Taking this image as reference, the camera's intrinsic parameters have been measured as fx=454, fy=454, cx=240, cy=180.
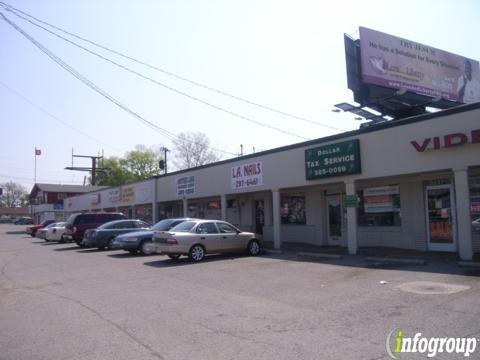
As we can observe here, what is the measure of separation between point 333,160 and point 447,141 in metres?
4.48

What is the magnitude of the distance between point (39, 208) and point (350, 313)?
70.5 m

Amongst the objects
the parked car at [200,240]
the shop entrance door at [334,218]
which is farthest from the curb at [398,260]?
the shop entrance door at [334,218]

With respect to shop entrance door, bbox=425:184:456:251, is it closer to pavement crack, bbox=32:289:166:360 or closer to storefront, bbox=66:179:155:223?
pavement crack, bbox=32:289:166:360

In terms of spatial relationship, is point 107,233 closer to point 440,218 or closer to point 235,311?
point 440,218

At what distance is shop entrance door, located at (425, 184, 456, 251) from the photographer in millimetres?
15070

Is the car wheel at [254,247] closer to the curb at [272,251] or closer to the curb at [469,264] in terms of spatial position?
the curb at [272,251]

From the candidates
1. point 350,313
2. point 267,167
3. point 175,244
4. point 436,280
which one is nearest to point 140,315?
point 350,313

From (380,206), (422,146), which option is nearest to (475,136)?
(422,146)

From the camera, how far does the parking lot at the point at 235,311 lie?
5.91 meters

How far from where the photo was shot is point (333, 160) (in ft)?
54.5

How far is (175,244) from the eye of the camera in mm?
15391

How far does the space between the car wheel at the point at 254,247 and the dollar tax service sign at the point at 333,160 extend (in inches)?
128

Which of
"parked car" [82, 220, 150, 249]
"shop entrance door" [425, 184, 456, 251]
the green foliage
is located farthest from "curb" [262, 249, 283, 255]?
the green foliage

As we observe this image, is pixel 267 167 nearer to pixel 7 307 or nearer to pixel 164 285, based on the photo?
pixel 164 285
